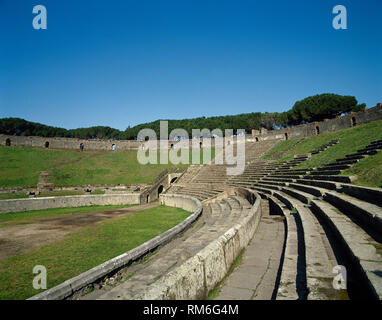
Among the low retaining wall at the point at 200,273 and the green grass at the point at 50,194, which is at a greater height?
the low retaining wall at the point at 200,273

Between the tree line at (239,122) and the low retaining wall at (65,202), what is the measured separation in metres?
54.6

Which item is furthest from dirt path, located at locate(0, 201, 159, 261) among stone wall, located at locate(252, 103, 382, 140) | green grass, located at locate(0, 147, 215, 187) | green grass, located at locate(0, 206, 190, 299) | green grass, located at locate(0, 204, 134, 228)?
stone wall, located at locate(252, 103, 382, 140)

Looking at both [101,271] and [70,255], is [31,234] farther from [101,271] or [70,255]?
[101,271]

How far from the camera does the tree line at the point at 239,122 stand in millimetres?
55938

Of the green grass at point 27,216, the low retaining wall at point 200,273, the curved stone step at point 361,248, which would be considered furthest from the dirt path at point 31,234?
the curved stone step at point 361,248

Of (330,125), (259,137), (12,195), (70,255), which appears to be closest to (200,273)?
(70,255)

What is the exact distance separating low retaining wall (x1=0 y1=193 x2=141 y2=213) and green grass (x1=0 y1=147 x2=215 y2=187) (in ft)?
17.5

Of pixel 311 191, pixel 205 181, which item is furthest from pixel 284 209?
pixel 205 181

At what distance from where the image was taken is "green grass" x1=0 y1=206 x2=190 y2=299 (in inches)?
217

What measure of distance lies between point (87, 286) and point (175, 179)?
25.6m

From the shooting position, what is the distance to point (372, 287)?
230cm

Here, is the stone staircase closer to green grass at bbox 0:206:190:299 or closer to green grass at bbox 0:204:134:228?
green grass at bbox 0:206:190:299

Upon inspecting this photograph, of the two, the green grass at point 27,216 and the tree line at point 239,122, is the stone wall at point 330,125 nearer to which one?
the tree line at point 239,122
